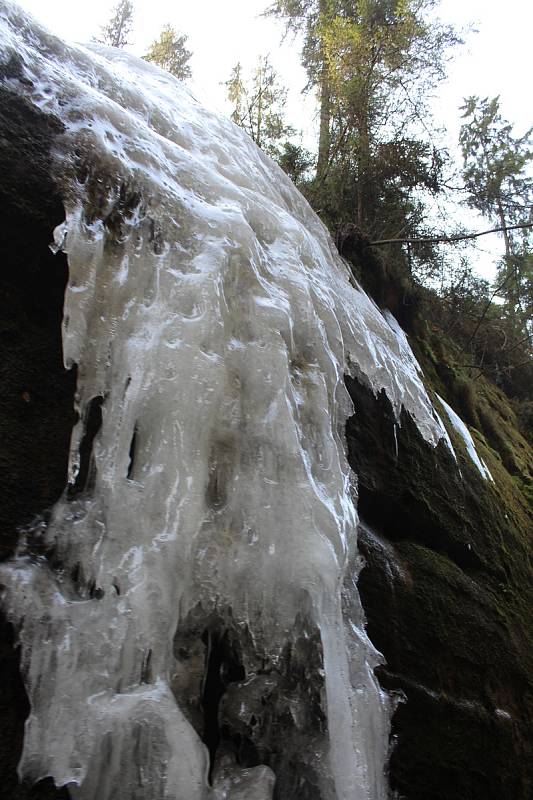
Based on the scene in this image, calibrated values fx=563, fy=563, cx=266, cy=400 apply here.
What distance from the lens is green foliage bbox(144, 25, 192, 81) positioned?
1068 centimetres

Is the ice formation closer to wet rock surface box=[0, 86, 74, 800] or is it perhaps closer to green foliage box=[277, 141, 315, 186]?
wet rock surface box=[0, 86, 74, 800]

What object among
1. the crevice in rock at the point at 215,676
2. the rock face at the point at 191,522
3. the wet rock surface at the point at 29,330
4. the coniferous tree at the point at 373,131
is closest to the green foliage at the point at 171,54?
the coniferous tree at the point at 373,131

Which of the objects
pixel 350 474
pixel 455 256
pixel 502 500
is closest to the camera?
pixel 350 474

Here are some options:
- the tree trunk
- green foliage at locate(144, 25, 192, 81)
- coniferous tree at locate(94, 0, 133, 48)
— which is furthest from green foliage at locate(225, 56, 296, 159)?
coniferous tree at locate(94, 0, 133, 48)

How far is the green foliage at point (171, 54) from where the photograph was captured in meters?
10.7

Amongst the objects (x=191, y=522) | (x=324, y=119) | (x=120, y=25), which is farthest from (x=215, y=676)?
(x=120, y=25)

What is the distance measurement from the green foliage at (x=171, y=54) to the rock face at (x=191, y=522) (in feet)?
30.4

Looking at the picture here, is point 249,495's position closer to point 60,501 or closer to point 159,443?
point 159,443

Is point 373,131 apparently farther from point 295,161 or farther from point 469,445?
point 469,445

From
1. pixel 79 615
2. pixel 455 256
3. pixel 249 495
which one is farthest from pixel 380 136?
pixel 79 615

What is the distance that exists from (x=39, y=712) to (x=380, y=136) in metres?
6.66

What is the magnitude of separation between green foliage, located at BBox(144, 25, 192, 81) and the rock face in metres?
9.26

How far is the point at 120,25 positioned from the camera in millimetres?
12641

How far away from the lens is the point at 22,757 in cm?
134
